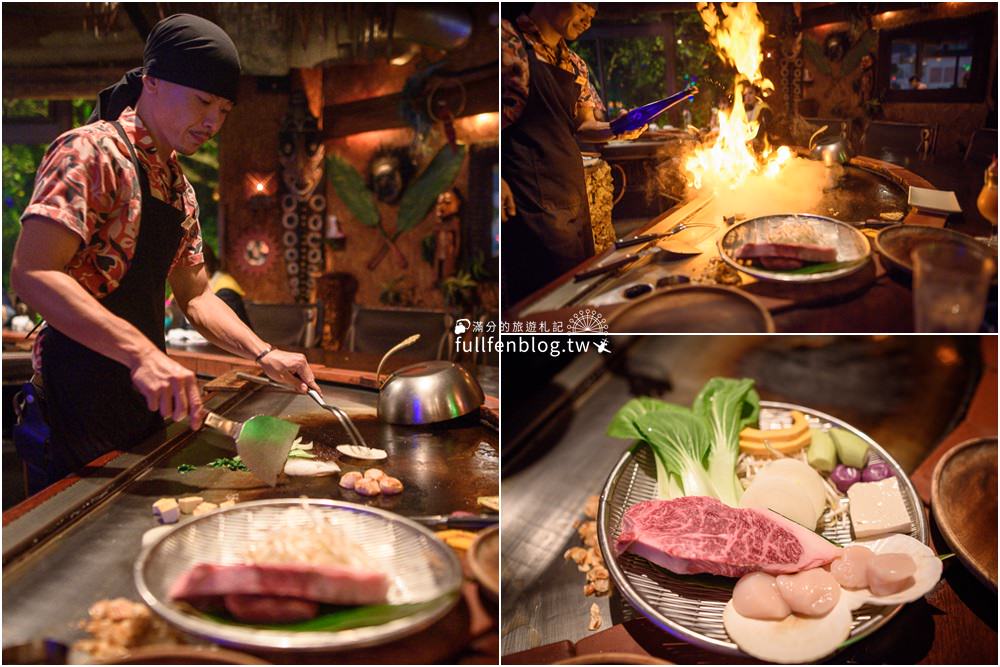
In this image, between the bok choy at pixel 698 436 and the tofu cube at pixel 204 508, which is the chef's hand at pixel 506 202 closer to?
the bok choy at pixel 698 436

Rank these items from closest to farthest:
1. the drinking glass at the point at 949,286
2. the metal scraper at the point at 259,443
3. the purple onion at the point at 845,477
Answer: the metal scraper at the point at 259,443, the drinking glass at the point at 949,286, the purple onion at the point at 845,477

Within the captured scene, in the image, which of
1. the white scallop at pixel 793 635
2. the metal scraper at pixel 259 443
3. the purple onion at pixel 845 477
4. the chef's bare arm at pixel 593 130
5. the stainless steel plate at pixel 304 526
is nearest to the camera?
the stainless steel plate at pixel 304 526

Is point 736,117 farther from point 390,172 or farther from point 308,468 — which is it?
point 308,468

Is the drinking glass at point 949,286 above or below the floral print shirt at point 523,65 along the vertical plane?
below

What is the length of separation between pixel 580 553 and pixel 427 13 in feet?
5.54

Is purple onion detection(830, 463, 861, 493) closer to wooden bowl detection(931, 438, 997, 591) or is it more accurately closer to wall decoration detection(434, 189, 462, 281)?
wooden bowl detection(931, 438, 997, 591)

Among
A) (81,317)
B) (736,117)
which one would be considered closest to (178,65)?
(81,317)

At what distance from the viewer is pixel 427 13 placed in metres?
2.11

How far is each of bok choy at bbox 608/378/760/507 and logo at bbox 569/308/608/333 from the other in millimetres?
381

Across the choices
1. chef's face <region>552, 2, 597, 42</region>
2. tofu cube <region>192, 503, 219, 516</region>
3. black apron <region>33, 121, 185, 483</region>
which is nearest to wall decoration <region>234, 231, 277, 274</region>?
black apron <region>33, 121, 185, 483</region>

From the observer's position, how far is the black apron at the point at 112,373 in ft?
5.52

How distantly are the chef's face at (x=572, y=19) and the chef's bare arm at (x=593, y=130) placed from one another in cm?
21

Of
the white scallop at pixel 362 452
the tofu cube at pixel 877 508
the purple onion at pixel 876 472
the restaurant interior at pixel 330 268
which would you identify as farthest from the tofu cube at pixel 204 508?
the purple onion at pixel 876 472

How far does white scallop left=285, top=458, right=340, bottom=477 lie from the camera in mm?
1779
